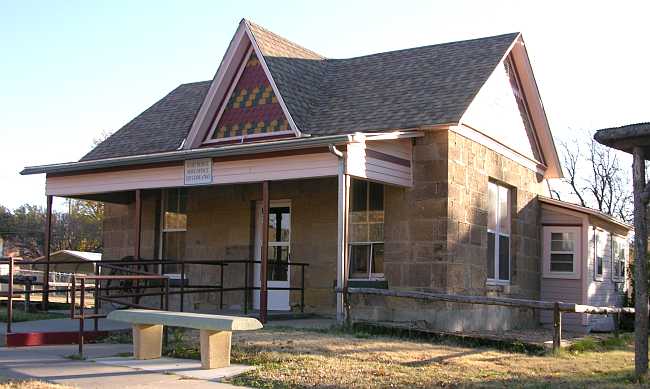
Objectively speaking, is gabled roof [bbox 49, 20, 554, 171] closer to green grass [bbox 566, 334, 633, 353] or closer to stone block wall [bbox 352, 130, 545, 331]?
stone block wall [bbox 352, 130, 545, 331]

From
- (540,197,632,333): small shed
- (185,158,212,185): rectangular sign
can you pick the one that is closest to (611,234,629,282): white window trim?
(540,197,632,333): small shed

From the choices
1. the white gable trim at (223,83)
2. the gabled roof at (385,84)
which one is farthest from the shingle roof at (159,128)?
the gabled roof at (385,84)

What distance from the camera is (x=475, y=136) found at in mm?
15914

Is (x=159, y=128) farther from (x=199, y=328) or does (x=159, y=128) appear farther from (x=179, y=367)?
(x=199, y=328)

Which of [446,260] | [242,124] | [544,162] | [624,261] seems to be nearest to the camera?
[446,260]

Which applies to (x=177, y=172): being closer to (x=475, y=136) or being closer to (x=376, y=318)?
(x=376, y=318)

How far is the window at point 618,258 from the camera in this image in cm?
2155

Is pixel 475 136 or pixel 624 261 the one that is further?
pixel 624 261

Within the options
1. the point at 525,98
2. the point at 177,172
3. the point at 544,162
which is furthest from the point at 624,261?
the point at 177,172

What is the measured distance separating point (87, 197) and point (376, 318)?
26.8 ft

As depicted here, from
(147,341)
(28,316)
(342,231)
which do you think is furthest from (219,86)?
(147,341)

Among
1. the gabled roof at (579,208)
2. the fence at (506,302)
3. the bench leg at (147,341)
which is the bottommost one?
the bench leg at (147,341)

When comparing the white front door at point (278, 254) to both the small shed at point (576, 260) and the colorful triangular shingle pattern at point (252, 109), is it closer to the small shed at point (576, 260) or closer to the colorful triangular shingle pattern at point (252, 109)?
the colorful triangular shingle pattern at point (252, 109)

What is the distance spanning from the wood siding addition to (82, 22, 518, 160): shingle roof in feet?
1.73
